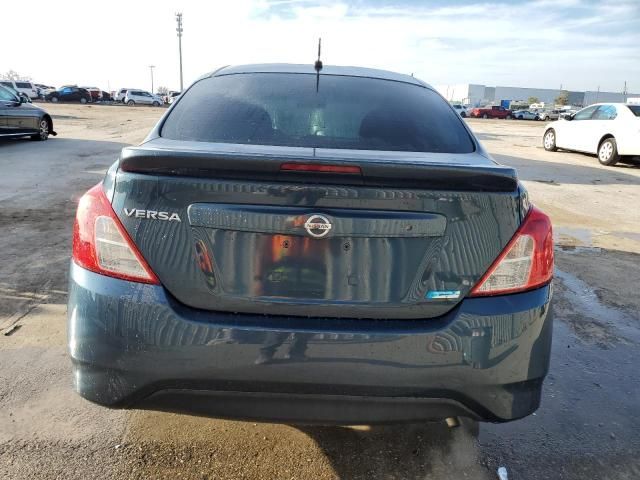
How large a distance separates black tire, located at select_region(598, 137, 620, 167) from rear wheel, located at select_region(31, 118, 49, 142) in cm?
1506

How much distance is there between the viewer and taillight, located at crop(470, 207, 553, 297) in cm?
183

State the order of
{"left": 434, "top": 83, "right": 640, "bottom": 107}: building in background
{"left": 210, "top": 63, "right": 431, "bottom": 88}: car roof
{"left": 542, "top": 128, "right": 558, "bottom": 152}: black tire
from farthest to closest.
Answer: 1. {"left": 434, "top": 83, "right": 640, "bottom": 107}: building in background
2. {"left": 542, "top": 128, "right": 558, "bottom": 152}: black tire
3. {"left": 210, "top": 63, "right": 431, "bottom": 88}: car roof

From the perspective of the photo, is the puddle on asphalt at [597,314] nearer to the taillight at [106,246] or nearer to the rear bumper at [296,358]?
the rear bumper at [296,358]

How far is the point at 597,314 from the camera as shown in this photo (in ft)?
13.4

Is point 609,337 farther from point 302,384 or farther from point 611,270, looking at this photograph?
point 302,384

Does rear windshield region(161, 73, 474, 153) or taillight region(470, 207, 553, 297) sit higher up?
rear windshield region(161, 73, 474, 153)

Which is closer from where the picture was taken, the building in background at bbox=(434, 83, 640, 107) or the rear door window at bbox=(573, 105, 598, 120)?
the rear door window at bbox=(573, 105, 598, 120)

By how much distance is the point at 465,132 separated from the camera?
2.53 metres

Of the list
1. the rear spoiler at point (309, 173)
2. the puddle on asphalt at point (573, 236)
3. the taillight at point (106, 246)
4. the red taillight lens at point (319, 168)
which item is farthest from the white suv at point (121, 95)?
the red taillight lens at point (319, 168)

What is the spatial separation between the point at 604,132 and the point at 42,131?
15.1m

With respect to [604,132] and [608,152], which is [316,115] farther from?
[604,132]

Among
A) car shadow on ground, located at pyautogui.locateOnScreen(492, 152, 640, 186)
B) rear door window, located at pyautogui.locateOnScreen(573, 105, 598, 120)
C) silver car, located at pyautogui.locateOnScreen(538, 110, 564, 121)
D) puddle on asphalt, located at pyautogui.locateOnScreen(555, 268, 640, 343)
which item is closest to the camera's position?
puddle on asphalt, located at pyautogui.locateOnScreen(555, 268, 640, 343)

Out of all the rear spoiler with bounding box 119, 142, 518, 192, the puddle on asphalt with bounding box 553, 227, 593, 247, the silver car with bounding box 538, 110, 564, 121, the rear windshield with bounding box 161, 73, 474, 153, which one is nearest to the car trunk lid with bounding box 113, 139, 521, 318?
the rear spoiler with bounding box 119, 142, 518, 192

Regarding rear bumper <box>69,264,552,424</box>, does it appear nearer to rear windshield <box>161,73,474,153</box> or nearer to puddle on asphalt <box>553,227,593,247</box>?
rear windshield <box>161,73,474,153</box>
